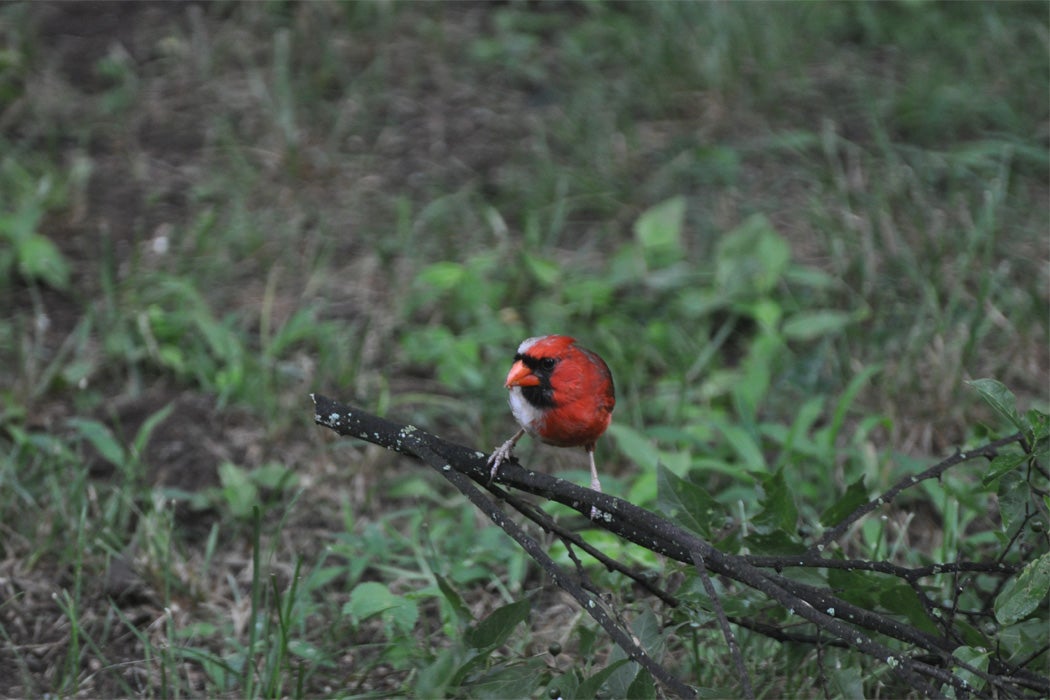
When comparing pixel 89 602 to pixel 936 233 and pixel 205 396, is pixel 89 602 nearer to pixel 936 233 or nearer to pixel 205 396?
pixel 205 396

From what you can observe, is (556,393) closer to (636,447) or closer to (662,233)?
(636,447)

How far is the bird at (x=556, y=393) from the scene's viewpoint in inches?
107

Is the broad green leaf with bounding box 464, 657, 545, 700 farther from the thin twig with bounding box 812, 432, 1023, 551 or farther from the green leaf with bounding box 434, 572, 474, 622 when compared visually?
the thin twig with bounding box 812, 432, 1023, 551

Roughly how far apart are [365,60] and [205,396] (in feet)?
7.82

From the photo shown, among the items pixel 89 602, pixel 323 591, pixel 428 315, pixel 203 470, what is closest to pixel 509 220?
pixel 428 315

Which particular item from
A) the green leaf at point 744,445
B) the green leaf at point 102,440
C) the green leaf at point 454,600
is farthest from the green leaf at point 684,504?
the green leaf at point 102,440

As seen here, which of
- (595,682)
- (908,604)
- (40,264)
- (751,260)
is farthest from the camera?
(751,260)

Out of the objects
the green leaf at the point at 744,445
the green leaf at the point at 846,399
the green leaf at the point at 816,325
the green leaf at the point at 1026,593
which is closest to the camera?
the green leaf at the point at 1026,593

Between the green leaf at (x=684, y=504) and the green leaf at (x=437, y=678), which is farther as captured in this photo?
the green leaf at (x=684, y=504)

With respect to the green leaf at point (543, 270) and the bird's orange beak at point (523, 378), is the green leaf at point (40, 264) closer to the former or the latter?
the green leaf at point (543, 270)

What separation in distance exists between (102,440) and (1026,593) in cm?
260

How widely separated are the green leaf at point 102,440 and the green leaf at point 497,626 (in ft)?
5.31

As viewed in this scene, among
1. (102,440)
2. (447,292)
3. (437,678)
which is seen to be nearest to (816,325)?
(447,292)

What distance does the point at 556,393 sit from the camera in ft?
8.96
